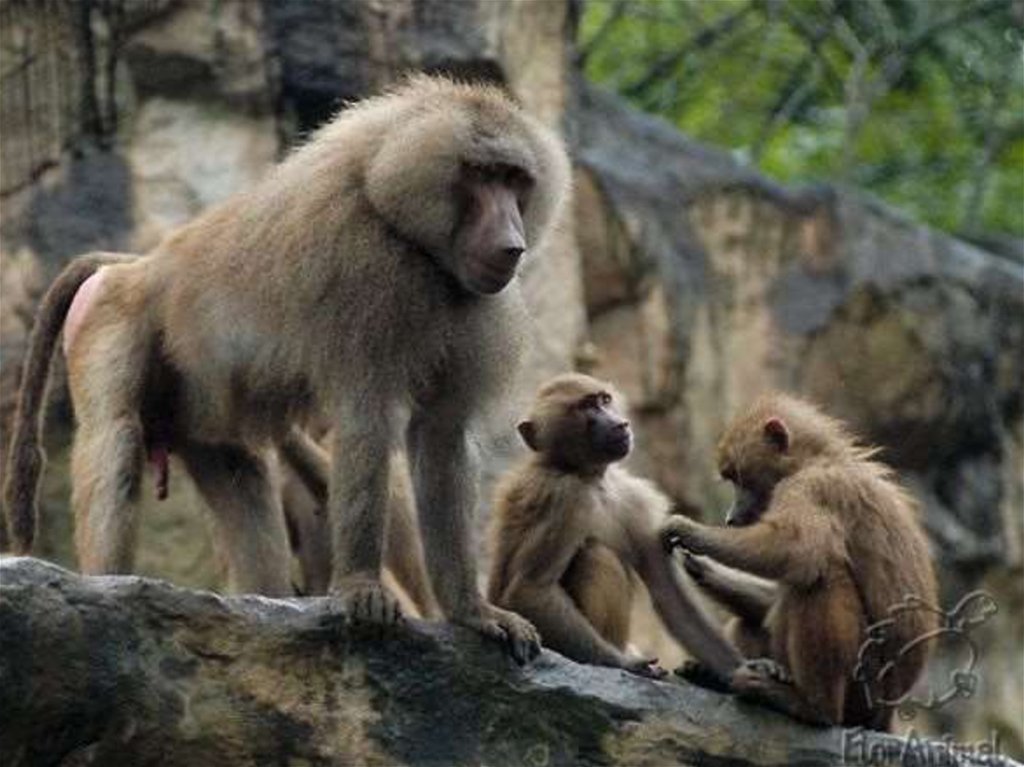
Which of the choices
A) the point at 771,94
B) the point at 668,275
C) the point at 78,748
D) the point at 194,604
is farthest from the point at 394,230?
the point at 771,94

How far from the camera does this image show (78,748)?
5.34m

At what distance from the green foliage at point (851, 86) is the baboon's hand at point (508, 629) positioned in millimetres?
7174

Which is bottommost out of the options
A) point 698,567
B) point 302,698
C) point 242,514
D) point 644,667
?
point 644,667

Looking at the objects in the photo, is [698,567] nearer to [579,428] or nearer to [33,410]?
[579,428]

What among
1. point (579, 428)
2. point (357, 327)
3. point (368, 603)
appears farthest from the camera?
point (579, 428)

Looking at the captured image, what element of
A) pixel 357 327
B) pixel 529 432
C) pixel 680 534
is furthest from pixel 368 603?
pixel 529 432

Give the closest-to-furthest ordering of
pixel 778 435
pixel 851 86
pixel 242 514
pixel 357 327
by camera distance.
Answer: pixel 357 327 < pixel 778 435 < pixel 242 514 < pixel 851 86

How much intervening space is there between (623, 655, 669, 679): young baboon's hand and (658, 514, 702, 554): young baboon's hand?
391mm

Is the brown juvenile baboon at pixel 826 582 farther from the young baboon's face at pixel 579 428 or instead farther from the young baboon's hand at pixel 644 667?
the young baboon's face at pixel 579 428

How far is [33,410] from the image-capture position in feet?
23.4

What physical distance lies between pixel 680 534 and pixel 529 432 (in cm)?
93

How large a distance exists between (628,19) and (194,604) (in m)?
9.76

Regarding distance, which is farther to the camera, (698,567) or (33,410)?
(33,410)

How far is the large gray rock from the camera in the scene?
5266 millimetres
